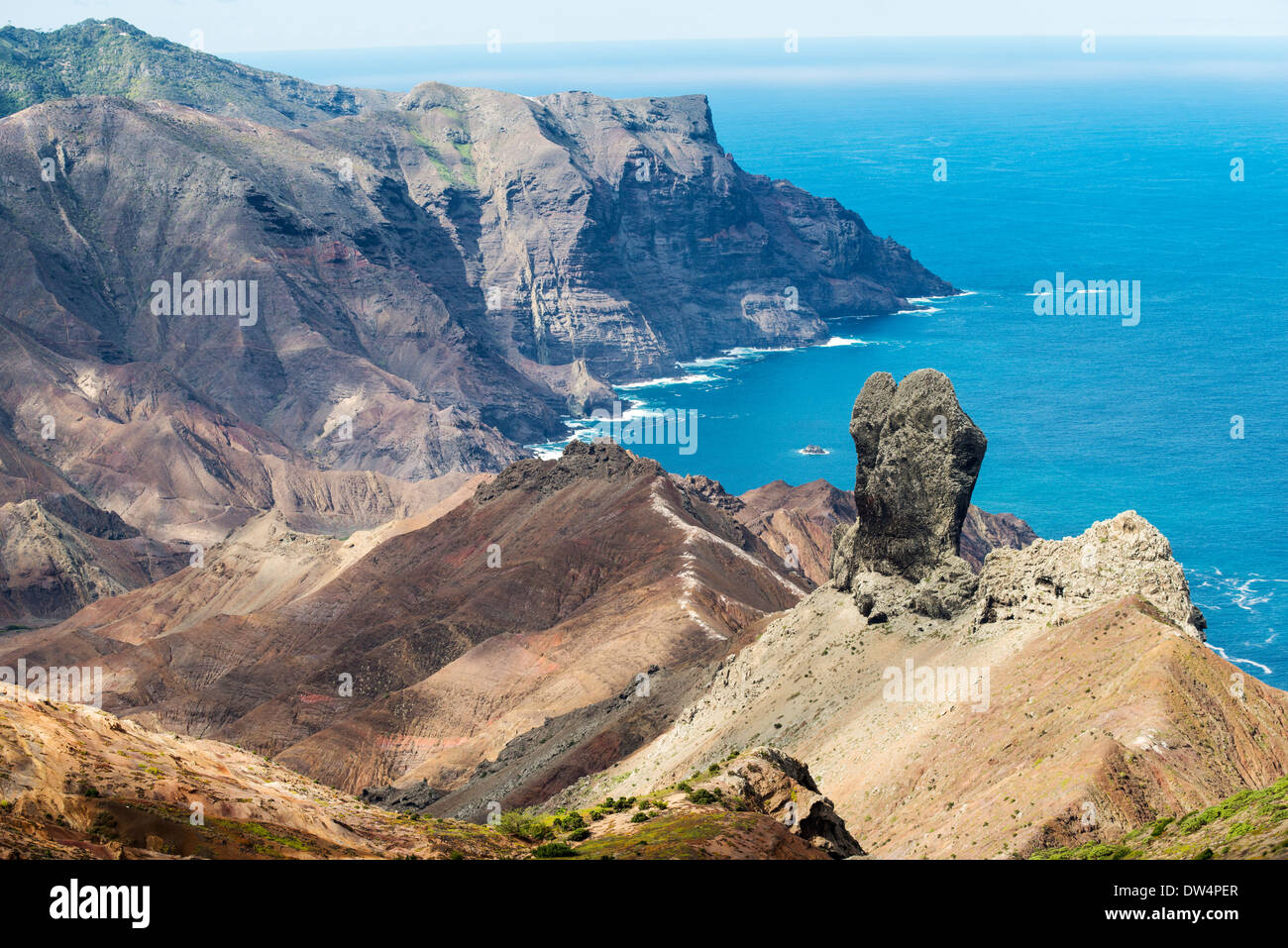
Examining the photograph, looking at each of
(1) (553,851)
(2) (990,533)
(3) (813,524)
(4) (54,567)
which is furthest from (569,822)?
(4) (54,567)

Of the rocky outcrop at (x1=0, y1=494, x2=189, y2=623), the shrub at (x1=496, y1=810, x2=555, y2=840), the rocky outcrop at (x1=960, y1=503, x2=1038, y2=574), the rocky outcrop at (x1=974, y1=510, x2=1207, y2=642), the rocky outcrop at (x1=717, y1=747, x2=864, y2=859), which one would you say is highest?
the rocky outcrop at (x1=974, y1=510, x2=1207, y2=642)

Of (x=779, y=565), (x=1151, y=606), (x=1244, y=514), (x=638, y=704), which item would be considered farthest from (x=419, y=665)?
(x=1244, y=514)

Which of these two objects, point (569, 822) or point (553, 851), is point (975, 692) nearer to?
point (569, 822)

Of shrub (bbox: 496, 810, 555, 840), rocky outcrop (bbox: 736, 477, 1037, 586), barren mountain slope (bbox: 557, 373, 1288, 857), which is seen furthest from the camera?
rocky outcrop (bbox: 736, 477, 1037, 586)

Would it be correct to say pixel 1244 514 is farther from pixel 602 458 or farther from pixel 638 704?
pixel 638 704

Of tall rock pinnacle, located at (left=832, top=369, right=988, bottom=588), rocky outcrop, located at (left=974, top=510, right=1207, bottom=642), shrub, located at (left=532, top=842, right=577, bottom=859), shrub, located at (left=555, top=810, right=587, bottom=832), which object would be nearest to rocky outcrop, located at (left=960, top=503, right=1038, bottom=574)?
tall rock pinnacle, located at (left=832, top=369, right=988, bottom=588)

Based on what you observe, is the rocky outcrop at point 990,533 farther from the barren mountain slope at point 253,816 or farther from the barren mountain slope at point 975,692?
the barren mountain slope at point 253,816

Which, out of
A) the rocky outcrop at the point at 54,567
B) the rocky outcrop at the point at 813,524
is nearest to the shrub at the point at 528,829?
the rocky outcrop at the point at 813,524

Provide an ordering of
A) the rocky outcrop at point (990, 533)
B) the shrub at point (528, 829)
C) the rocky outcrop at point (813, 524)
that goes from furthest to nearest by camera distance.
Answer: the rocky outcrop at point (990, 533) → the rocky outcrop at point (813, 524) → the shrub at point (528, 829)

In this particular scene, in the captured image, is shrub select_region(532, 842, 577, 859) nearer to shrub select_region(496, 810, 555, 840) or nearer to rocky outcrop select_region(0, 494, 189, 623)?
shrub select_region(496, 810, 555, 840)
